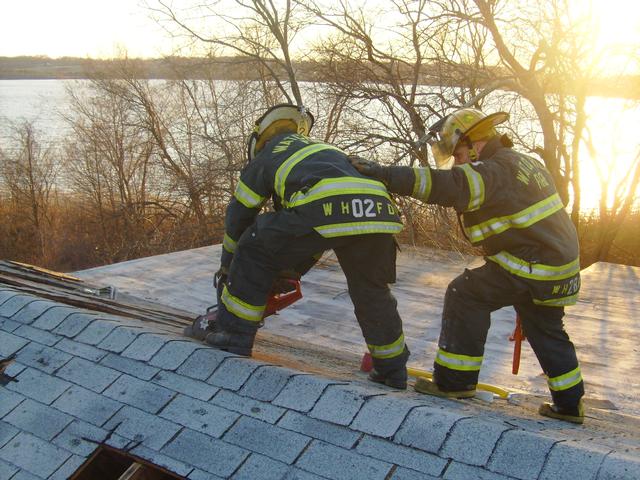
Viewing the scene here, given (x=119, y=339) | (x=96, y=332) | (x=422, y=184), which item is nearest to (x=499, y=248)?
(x=422, y=184)

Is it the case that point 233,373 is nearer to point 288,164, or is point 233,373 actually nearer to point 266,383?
point 266,383

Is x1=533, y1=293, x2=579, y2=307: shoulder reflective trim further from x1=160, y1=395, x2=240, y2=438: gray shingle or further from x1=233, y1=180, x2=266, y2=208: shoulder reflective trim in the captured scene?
x1=160, y1=395, x2=240, y2=438: gray shingle

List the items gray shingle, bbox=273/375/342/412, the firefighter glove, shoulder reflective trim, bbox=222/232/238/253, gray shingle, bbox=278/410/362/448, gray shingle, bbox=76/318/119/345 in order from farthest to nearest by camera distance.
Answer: shoulder reflective trim, bbox=222/232/238/253
the firefighter glove
gray shingle, bbox=76/318/119/345
gray shingle, bbox=273/375/342/412
gray shingle, bbox=278/410/362/448

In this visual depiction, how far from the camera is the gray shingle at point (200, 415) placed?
2312mm

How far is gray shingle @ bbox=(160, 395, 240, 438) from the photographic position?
7.59 ft

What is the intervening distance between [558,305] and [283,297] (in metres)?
1.61

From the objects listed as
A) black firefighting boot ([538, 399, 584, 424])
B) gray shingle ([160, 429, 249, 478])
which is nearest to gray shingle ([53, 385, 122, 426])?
A: gray shingle ([160, 429, 249, 478])

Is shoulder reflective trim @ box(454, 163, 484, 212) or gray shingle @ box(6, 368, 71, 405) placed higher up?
shoulder reflective trim @ box(454, 163, 484, 212)

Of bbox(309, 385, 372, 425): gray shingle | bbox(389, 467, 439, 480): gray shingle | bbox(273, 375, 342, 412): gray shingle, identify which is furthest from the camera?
bbox(273, 375, 342, 412): gray shingle

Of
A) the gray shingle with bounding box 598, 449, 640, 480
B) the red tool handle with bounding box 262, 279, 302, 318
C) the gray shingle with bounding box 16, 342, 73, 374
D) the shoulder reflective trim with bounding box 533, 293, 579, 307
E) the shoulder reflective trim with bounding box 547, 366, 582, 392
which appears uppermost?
the gray shingle with bounding box 598, 449, 640, 480

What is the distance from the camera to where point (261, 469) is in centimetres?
208

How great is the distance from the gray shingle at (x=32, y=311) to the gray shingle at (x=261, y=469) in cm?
170

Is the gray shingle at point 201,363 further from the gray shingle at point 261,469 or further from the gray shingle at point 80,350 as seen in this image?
the gray shingle at point 261,469

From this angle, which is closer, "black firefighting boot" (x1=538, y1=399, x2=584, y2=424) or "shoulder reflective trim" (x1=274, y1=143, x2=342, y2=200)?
"shoulder reflective trim" (x1=274, y1=143, x2=342, y2=200)
